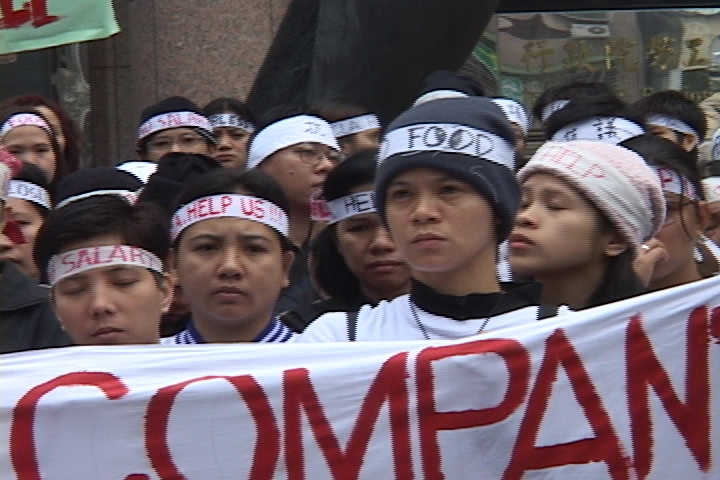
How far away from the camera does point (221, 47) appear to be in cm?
945

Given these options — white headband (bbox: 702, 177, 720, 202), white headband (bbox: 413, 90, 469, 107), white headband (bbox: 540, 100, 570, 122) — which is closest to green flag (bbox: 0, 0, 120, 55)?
white headband (bbox: 413, 90, 469, 107)

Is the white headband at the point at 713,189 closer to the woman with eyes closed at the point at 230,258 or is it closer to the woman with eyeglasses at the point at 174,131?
the woman with eyeglasses at the point at 174,131

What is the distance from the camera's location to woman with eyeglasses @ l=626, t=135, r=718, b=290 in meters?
4.80

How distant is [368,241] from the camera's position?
493cm

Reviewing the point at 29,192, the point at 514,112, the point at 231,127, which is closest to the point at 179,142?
the point at 231,127

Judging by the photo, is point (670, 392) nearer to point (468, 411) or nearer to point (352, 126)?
point (468, 411)

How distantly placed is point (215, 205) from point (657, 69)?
7.97m

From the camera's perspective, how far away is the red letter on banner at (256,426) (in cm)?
351

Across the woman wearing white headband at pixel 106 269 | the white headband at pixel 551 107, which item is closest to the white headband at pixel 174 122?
the white headband at pixel 551 107

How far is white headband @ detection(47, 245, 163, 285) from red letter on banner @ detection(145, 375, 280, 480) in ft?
2.27

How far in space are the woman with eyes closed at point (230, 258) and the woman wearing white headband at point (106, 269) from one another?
76 millimetres

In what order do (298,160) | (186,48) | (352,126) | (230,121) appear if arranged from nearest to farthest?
1. (298,160)
2. (352,126)
3. (230,121)
4. (186,48)

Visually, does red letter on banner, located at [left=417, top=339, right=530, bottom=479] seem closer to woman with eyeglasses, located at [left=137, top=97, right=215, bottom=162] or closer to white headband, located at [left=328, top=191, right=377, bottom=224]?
white headband, located at [left=328, top=191, right=377, bottom=224]

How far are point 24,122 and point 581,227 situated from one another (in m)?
3.04
